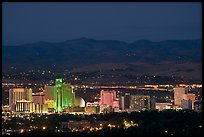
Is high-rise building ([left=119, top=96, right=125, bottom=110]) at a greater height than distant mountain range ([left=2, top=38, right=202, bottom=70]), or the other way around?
distant mountain range ([left=2, top=38, right=202, bottom=70])

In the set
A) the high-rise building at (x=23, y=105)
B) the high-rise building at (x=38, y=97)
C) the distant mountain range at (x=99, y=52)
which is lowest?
the high-rise building at (x=23, y=105)

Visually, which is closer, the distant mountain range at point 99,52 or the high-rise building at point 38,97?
the high-rise building at point 38,97

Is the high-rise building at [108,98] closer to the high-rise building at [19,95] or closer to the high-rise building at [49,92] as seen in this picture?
the high-rise building at [49,92]

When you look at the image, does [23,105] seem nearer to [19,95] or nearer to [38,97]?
[19,95]

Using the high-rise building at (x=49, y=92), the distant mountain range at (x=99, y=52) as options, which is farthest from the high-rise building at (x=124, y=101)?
the high-rise building at (x=49, y=92)

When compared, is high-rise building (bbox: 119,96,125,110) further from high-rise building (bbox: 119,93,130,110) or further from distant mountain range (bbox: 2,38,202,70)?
distant mountain range (bbox: 2,38,202,70)

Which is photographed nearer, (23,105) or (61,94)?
(23,105)

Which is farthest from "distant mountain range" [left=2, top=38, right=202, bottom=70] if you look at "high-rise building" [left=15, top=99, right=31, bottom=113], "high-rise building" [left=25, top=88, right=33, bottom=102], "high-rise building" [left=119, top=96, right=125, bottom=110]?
"high-rise building" [left=119, top=96, right=125, bottom=110]

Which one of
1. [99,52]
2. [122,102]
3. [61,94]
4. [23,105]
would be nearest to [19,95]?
[23,105]

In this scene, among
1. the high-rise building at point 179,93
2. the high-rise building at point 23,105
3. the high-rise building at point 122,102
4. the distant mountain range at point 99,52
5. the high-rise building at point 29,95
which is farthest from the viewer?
the distant mountain range at point 99,52

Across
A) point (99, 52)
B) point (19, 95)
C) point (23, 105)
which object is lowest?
point (23, 105)
